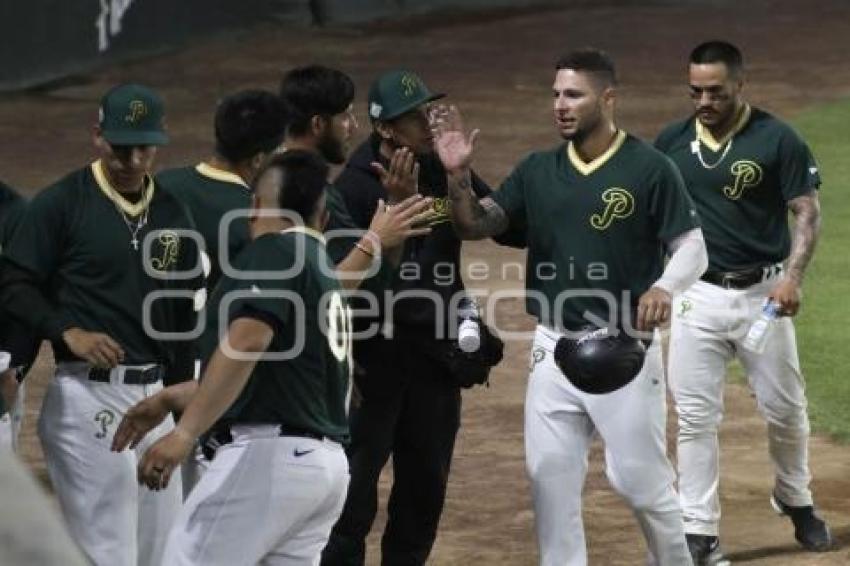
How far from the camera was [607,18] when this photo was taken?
22.1 metres

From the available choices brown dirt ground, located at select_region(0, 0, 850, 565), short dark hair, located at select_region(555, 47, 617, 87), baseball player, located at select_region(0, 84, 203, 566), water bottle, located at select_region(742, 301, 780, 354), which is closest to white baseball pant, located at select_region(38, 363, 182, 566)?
baseball player, located at select_region(0, 84, 203, 566)

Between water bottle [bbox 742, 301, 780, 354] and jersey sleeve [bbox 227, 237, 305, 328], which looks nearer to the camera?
jersey sleeve [bbox 227, 237, 305, 328]

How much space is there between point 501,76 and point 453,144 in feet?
44.5

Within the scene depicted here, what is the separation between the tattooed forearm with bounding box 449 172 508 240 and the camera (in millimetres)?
6652

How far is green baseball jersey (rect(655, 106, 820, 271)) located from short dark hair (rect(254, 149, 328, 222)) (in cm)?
273

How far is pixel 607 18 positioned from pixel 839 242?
8.53 m

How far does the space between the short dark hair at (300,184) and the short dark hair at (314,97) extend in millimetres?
1250

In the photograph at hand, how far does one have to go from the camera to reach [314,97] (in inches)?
260

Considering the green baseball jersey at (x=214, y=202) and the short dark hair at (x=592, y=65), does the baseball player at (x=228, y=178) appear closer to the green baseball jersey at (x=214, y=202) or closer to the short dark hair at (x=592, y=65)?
the green baseball jersey at (x=214, y=202)

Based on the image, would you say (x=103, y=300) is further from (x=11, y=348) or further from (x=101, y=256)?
(x=11, y=348)

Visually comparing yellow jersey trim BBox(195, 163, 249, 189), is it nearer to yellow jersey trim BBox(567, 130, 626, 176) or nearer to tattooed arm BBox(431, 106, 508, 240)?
tattooed arm BBox(431, 106, 508, 240)

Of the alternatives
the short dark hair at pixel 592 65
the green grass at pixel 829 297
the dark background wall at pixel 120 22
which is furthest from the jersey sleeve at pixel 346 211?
the dark background wall at pixel 120 22

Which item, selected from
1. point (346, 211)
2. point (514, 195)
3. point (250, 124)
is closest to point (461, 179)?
point (514, 195)

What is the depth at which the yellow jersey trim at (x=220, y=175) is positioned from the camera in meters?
6.49
